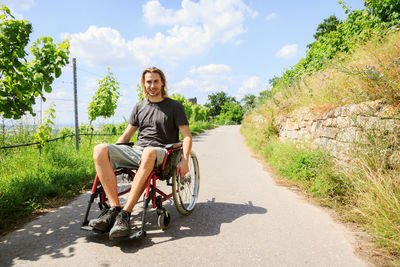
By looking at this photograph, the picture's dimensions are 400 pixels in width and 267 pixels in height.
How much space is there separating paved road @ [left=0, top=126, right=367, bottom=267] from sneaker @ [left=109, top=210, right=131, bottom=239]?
16cm

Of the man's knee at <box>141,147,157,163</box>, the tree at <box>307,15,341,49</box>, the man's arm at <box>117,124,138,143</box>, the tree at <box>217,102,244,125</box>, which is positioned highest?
the tree at <box>307,15,341,49</box>

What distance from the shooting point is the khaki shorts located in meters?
2.33

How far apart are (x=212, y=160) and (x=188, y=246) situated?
481 cm

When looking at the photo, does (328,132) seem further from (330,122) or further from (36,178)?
(36,178)

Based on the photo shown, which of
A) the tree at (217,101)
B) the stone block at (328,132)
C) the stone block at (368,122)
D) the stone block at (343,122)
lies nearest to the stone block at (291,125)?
the stone block at (328,132)

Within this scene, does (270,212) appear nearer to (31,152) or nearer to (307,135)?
(307,135)

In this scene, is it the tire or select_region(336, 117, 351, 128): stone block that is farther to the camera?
select_region(336, 117, 351, 128): stone block

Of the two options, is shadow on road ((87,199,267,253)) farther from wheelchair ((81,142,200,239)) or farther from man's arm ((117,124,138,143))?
man's arm ((117,124,138,143))

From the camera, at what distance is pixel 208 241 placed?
87.5 inches

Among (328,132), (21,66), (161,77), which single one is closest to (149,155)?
(161,77)

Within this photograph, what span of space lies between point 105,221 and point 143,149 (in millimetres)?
805

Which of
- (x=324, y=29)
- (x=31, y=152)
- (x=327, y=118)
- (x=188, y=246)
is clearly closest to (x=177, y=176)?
(x=188, y=246)

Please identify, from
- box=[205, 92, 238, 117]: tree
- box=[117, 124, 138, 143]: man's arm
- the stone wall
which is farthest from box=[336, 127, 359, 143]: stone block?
box=[205, 92, 238, 117]: tree

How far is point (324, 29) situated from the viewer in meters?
31.2
